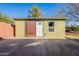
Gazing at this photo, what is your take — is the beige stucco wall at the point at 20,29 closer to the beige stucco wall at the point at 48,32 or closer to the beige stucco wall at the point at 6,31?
the beige stucco wall at the point at 48,32

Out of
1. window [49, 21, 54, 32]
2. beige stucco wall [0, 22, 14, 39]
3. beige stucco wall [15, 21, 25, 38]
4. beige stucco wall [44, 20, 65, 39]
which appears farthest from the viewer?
beige stucco wall [15, 21, 25, 38]

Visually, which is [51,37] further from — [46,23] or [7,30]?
[7,30]

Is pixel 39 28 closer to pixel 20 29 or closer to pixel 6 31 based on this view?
pixel 20 29

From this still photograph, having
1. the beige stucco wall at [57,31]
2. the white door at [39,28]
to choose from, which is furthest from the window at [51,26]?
the white door at [39,28]

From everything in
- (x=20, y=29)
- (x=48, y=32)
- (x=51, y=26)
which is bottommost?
(x=48, y=32)

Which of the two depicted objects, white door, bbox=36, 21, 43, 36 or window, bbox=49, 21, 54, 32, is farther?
white door, bbox=36, 21, 43, 36

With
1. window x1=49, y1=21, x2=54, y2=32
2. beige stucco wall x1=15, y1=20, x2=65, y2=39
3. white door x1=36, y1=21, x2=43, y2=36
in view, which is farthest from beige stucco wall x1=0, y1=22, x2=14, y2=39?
window x1=49, y1=21, x2=54, y2=32

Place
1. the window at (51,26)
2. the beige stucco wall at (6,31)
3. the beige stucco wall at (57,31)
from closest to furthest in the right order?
the beige stucco wall at (57,31) → the window at (51,26) → the beige stucco wall at (6,31)

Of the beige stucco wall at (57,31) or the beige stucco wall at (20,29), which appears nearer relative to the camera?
the beige stucco wall at (57,31)

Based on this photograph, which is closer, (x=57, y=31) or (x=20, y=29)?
(x=57, y=31)

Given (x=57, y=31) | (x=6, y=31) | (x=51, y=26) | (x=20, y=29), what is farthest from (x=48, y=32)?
(x=6, y=31)

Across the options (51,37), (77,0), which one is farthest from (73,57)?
(51,37)

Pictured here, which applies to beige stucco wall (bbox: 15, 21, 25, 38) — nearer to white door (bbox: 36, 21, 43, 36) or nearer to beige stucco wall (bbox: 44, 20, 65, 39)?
white door (bbox: 36, 21, 43, 36)

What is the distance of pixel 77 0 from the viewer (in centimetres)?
1399
